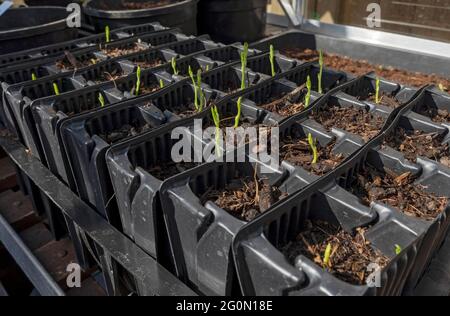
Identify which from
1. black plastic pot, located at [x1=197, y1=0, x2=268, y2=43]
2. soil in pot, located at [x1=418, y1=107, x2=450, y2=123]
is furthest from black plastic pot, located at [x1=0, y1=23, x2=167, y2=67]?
soil in pot, located at [x1=418, y1=107, x2=450, y2=123]

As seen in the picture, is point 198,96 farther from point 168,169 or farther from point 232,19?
point 232,19

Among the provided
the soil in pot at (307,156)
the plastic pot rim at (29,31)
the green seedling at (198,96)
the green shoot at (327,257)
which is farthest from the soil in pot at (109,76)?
the green shoot at (327,257)

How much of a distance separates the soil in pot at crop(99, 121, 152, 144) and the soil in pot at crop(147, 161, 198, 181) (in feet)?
0.45

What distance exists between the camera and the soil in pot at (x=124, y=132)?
1.23 m

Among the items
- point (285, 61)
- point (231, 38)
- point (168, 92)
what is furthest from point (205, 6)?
point (168, 92)

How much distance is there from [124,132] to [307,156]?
23.2 inches

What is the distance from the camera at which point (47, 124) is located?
1.23 m

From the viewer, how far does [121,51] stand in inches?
74.5

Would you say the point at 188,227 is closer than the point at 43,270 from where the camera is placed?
Yes

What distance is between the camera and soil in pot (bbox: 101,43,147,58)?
6.07 ft

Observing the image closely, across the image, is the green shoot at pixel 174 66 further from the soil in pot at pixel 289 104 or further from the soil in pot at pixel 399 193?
the soil in pot at pixel 399 193

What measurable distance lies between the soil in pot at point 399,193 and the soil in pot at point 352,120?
0.64 feet
